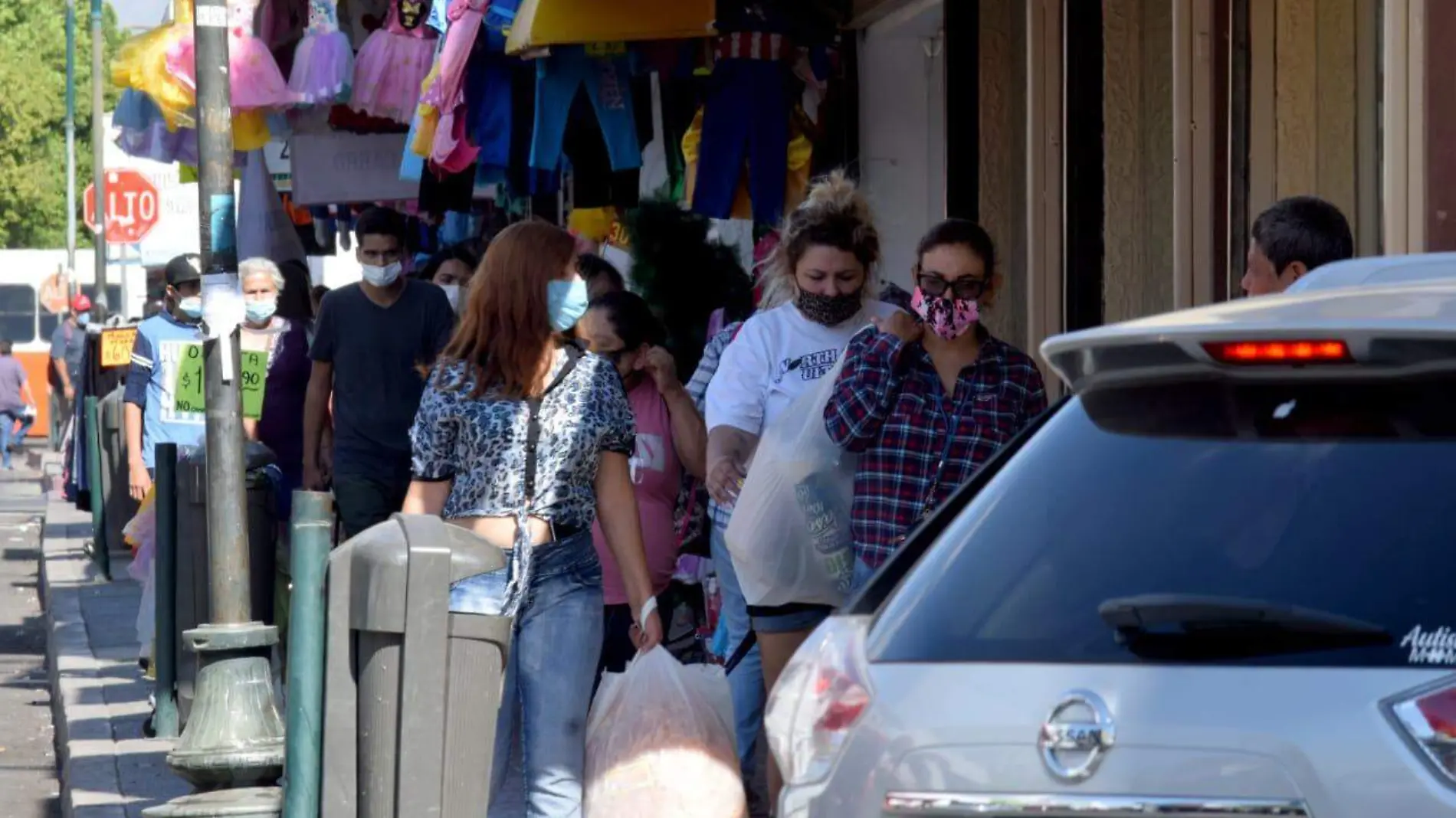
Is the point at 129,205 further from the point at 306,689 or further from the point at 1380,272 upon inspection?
the point at 1380,272

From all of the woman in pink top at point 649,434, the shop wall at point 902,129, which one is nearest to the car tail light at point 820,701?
the woman in pink top at point 649,434

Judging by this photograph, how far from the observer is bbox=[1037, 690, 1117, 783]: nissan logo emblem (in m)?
2.86

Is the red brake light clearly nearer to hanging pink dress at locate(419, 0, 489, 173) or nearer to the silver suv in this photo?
the silver suv

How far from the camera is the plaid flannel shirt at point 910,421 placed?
599cm

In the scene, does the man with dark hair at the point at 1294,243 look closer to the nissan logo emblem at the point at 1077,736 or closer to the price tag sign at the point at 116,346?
the nissan logo emblem at the point at 1077,736

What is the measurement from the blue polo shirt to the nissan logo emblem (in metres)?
7.27

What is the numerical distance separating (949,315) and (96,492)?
442 inches

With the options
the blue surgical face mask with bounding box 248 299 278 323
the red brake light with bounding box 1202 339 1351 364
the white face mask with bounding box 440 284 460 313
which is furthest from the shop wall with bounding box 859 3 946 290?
the red brake light with bounding box 1202 339 1351 364

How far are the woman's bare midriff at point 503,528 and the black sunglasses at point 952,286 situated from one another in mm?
1211

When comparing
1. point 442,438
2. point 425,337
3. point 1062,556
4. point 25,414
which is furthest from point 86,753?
point 25,414

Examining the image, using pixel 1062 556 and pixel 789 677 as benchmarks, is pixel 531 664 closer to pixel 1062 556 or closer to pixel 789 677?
pixel 789 677


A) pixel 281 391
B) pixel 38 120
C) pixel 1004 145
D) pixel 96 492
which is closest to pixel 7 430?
pixel 96 492

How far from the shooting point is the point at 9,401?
32.1 meters

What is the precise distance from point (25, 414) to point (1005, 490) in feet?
104
